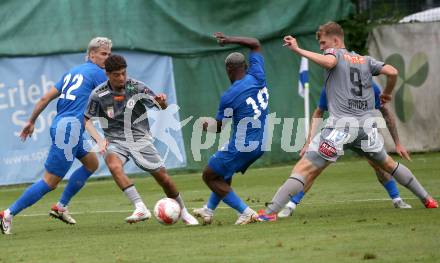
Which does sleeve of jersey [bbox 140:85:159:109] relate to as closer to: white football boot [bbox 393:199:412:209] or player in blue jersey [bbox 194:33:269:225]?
player in blue jersey [bbox 194:33:269:225]

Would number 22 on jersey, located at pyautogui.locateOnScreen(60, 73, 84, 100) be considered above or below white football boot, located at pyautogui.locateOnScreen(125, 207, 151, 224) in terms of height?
above

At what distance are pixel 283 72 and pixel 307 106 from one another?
3.08 feet

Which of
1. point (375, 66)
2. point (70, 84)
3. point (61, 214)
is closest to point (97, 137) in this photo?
point (70, 84)

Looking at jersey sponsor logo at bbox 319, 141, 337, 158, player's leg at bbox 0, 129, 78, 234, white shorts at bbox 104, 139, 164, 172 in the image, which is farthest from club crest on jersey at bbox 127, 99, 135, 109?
jersey sponsor logo at bbox 319, 141, 337, 158

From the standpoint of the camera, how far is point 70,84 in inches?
496

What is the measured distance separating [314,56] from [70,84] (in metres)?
3.36

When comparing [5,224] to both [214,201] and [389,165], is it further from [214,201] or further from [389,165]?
[389,165]

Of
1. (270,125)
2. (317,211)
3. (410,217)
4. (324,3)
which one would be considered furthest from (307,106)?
(410,217)

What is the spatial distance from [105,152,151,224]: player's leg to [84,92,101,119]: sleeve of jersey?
441 millimetres

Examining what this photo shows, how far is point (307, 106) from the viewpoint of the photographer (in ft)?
70.6

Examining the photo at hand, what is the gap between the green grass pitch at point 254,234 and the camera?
8.49 metres

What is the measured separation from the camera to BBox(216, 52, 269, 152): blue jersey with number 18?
11523mm

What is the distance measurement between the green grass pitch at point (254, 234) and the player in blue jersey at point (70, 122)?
0.59 m

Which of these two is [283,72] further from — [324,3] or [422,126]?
[422,126]
